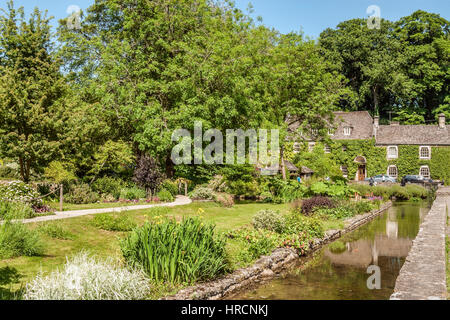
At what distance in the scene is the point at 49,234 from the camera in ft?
34.8

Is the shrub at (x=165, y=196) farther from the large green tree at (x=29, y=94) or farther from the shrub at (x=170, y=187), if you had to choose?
the large green tree at (x=29, y=94)

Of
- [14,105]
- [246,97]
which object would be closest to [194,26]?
[246,97]

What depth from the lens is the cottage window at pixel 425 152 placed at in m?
49.0

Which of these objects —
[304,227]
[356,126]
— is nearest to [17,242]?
[304,227]

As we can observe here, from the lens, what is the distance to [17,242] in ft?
29.4

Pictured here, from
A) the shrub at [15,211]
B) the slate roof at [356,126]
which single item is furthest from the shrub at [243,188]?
the slate roof at [356,126]

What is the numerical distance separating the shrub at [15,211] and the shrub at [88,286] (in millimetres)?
5897

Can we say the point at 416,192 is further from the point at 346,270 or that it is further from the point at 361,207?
the point at 346,270

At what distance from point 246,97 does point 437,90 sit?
4537 cm

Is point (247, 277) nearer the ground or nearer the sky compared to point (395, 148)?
nearer the ground

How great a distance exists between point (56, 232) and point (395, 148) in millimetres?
46518

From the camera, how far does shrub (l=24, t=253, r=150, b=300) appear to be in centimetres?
588
